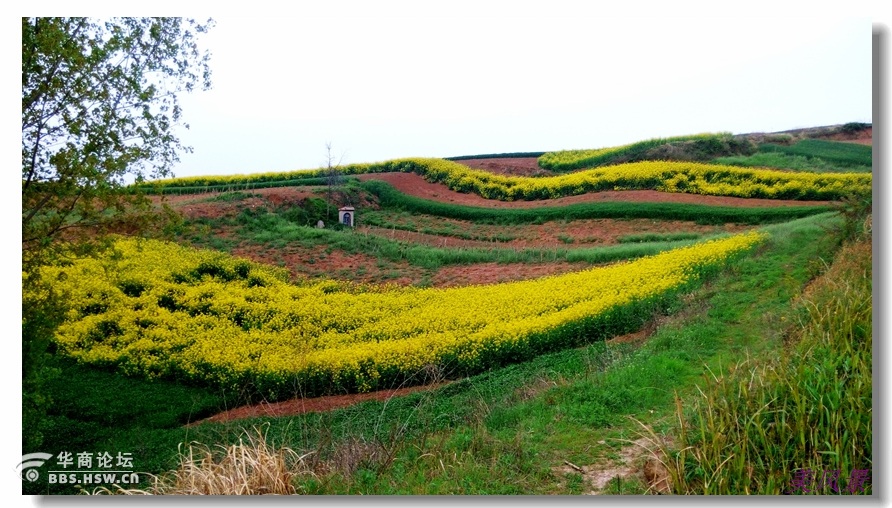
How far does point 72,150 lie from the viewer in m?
5.36

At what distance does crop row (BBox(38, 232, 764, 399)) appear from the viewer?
6348 mm

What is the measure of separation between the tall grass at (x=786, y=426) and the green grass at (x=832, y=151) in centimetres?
177

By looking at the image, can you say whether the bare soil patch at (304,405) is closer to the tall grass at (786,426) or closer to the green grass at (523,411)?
the green grass at (523,411)

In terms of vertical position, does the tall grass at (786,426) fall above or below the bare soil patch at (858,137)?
below

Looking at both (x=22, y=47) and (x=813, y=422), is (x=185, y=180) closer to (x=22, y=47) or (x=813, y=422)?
(x=22, y=47)

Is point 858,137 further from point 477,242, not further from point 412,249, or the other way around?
point 412,249

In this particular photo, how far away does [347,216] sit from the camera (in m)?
8.01

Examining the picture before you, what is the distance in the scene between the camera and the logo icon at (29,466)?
5.07m

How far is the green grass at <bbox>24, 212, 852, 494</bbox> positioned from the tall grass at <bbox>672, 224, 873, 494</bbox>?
0.45 meters

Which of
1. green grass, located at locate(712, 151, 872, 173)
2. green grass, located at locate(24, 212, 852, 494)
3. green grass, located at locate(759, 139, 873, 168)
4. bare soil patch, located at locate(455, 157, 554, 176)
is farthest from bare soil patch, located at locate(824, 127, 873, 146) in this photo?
bare soil patch, located at locate(455, 157, 554, 176)

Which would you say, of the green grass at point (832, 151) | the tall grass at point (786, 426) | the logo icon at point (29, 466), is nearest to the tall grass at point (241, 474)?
the logo icon at point (29, 466)

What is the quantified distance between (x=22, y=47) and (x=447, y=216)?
452cm

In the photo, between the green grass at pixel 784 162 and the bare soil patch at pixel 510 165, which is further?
the bare soil patch at pixel 510 165

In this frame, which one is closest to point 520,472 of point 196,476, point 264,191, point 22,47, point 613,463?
point 613,463
